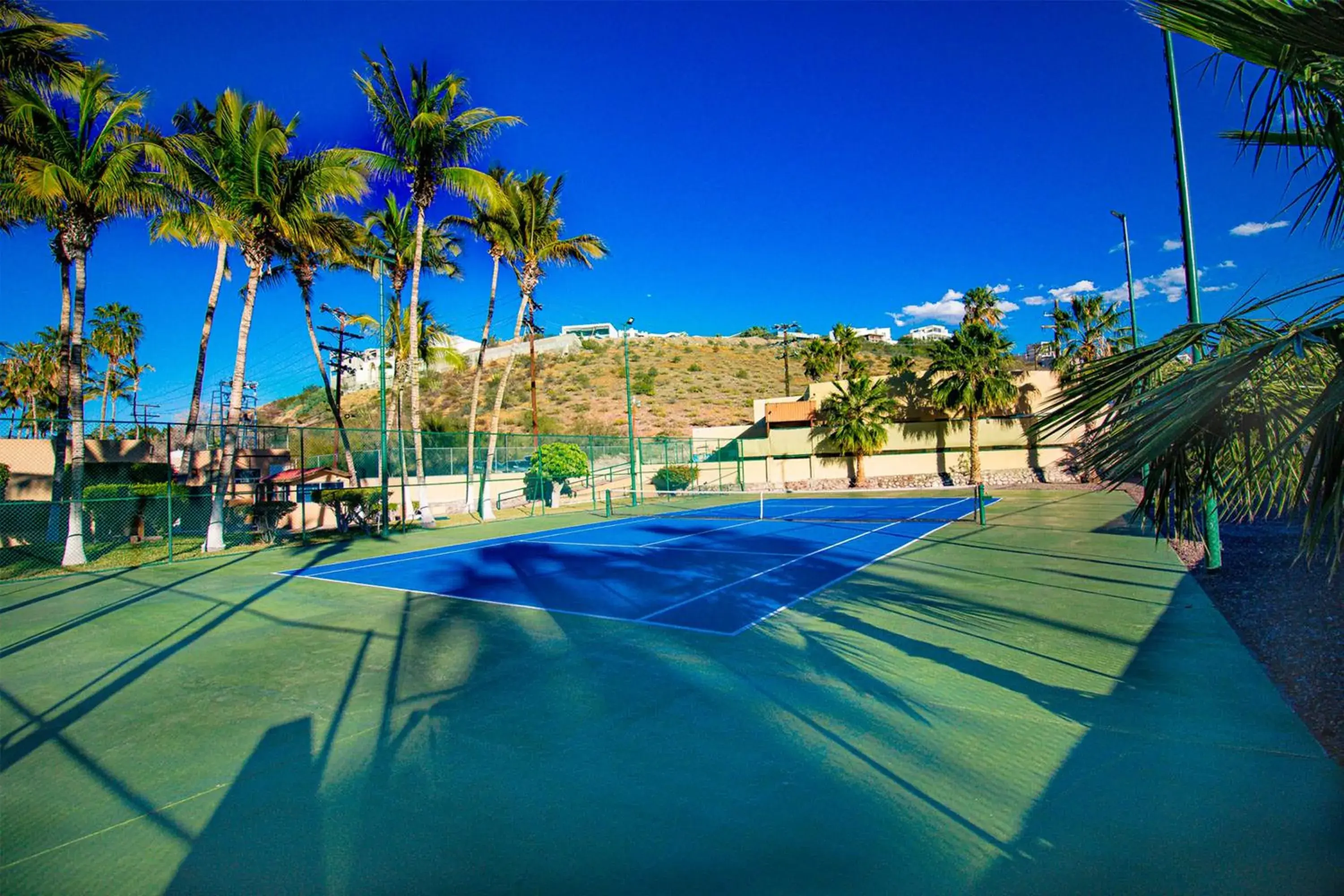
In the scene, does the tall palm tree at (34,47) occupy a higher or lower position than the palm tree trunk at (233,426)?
higher

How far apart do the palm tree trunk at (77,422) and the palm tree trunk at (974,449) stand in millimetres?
36061

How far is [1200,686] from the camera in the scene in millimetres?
5484

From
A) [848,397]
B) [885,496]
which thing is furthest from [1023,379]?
[885,496]

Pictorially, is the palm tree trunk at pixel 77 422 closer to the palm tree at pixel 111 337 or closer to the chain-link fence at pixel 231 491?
the chain-link fence at pixel 231 491

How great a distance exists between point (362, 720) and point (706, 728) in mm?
2666

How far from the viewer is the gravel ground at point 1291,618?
16.3 feet

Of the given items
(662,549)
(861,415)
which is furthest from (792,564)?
(861,415)

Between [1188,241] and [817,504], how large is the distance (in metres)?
18.8

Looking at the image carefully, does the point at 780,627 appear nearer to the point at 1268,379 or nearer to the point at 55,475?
the point at 1268,379

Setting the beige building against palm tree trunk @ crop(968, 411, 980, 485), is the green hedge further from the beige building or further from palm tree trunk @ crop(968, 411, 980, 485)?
palm tree trunk @ crop(968, 411, 980, 485)

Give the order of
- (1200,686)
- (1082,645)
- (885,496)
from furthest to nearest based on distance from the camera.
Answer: (885,496) → (1082,645) → (1200,686)

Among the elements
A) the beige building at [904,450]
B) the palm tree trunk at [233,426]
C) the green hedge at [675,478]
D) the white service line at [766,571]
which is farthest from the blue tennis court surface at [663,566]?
the beige building at [904,450]

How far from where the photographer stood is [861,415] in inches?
1485

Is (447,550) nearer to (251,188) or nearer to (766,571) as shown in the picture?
(766,571)
